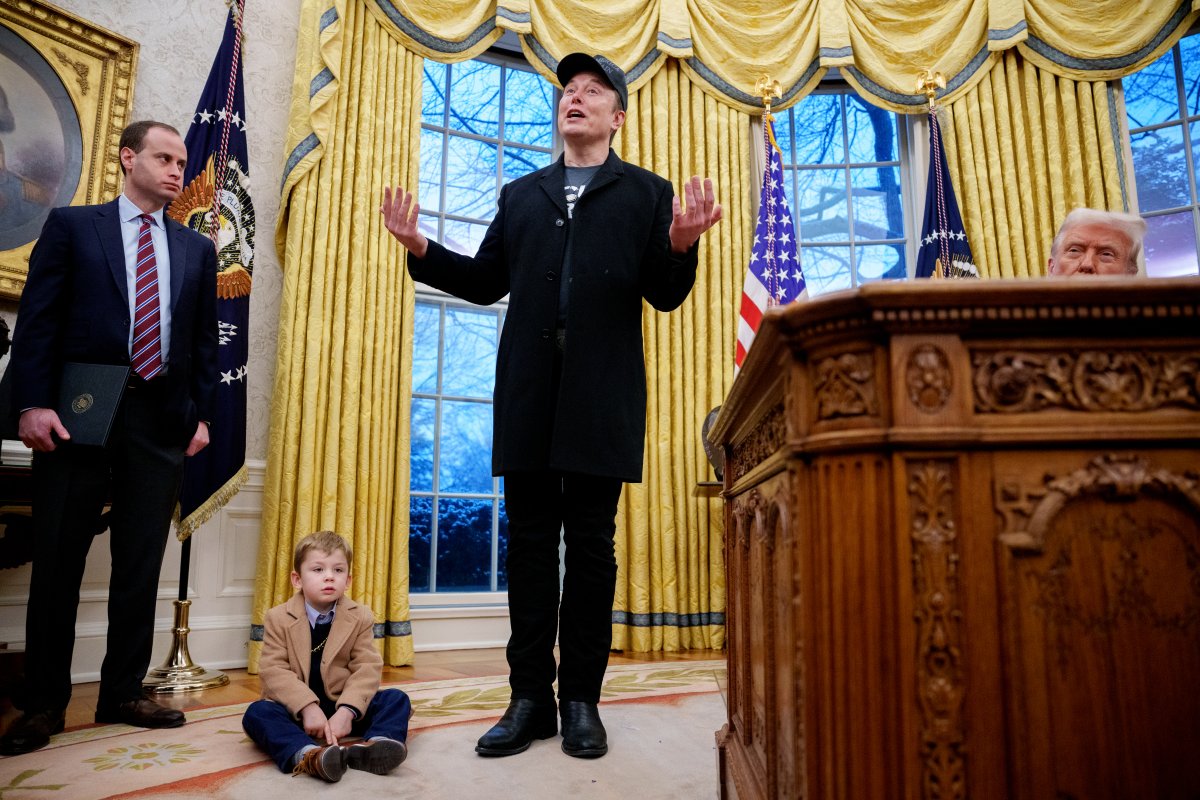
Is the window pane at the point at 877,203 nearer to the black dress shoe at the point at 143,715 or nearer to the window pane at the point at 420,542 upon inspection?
the window pane at the point at 420,542

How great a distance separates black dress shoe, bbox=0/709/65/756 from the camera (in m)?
1.69

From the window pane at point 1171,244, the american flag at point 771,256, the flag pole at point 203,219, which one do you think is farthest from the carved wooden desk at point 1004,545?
the window pane at point 1171,244

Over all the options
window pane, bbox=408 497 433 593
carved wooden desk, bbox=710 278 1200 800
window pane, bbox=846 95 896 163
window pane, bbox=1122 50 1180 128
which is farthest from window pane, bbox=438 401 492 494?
window pane, bbox=1122 50 1180 128

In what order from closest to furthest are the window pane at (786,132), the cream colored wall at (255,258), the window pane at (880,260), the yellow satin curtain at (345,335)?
the cream colored wall at (255,258) → the yellow satin curtain at (345,335) → the window pane at (880,260) → the window pane at (786,132)

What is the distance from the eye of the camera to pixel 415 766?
63.1 inches

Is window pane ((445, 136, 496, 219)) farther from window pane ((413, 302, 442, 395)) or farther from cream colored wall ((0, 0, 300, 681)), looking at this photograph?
cream colored wall ((0, 0, 300, 681))

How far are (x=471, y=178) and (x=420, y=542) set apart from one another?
181 cm

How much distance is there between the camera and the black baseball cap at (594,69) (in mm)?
1905

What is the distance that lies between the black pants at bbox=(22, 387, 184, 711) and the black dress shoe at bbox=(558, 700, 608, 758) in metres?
1.12

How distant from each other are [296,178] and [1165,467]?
10.2 ft

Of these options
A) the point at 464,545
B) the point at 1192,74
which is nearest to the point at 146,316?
the point at 464,545

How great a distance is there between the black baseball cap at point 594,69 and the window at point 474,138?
2.01 m

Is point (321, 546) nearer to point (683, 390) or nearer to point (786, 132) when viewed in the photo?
point (683, 390)

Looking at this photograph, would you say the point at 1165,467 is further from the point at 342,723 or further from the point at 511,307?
the point at 342,723
